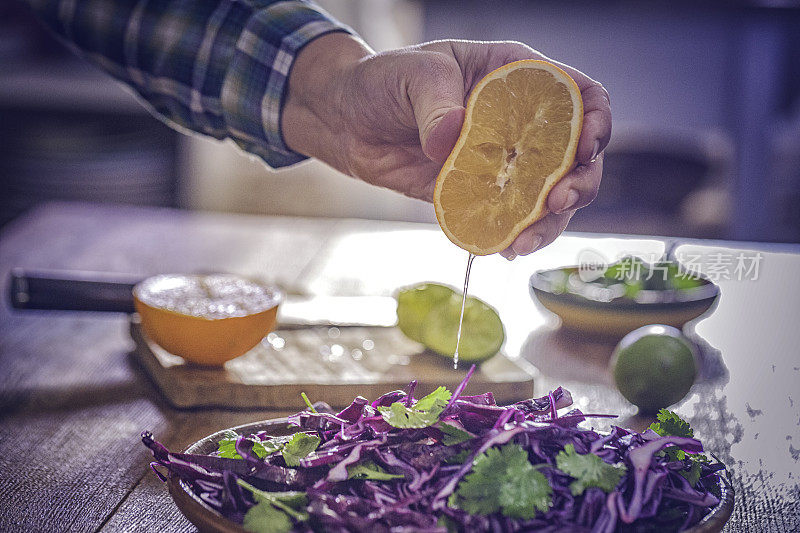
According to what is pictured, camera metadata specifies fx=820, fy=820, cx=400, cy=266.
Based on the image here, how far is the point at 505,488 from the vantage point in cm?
85

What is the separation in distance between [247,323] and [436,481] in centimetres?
61

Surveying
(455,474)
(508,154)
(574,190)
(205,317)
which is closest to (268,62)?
(205,317)

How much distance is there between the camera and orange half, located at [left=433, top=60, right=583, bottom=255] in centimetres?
116

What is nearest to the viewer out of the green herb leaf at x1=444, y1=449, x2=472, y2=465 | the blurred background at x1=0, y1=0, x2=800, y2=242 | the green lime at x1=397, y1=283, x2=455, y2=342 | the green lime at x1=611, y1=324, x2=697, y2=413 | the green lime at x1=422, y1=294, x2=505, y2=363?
the green herb leaf at x1=444, y1=449, x2=472, y2=465

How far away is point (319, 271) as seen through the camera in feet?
7.38

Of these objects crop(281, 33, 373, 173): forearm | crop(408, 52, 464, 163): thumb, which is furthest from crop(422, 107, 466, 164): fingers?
crop(281, 33, 373, 173): forearm

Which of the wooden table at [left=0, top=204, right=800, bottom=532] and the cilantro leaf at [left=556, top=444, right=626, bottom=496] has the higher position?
the cilantro leaf at [left=556, top=444, right=626, bottom=496]

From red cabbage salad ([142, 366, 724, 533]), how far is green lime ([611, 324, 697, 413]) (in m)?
0.29

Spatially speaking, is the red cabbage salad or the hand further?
the hand

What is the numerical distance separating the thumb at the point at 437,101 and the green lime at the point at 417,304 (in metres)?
0.42

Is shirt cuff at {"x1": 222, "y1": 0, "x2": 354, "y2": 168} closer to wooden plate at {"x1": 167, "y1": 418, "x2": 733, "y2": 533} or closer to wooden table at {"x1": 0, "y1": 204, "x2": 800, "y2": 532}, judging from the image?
wooden table at {"x1": 0, "y1": 204, "x2": 800, "y2": 532}

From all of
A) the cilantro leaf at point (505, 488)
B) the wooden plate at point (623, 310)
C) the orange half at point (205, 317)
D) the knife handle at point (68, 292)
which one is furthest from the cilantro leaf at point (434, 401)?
the knife handle at point (68, 292)

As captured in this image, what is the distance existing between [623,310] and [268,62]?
34.1 inches

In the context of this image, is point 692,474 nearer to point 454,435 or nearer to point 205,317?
point 454,435
